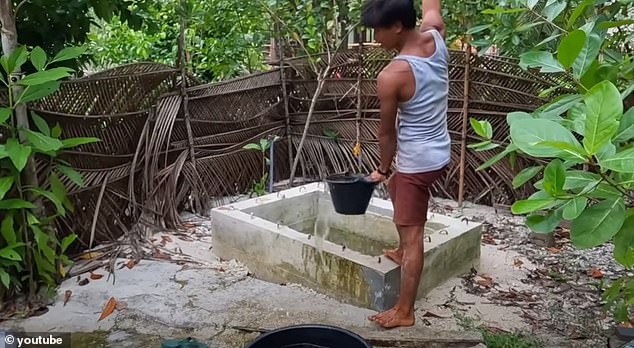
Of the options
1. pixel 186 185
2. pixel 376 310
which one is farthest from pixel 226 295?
pixel 186 185

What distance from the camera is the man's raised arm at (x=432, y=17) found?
2.52 m

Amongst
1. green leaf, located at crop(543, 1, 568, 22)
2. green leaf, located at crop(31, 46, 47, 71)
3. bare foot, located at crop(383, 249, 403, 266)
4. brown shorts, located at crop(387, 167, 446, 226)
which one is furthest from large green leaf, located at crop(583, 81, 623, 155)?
green leaf, located at crop(31, 46, 47, 71)

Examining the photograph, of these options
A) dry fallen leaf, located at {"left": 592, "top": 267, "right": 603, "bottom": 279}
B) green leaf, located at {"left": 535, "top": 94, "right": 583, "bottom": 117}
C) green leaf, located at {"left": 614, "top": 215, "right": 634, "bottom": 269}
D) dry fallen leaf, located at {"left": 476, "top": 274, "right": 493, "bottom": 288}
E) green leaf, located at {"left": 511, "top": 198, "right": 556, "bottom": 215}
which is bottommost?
dry fallen leaf, located at {"left": 592, "top": 267, "right": 603, "bottom": 279}

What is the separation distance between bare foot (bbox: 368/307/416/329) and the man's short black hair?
125 centimetres

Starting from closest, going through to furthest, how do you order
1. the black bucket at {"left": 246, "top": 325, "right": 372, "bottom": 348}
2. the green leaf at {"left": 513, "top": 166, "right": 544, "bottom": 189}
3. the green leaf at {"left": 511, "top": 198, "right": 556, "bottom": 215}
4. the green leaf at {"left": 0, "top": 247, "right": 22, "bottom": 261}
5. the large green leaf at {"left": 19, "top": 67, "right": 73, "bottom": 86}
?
the green leaf at {"left": 511, "top": 198, "right": 556, "bottom": 215} < the green leaf at {"left": 513, "top": 166, "right": 544, "bottom": 189} < the black bucket at {"left": 246, "top": 325, "right": 372, "bottom": 348} < the large green leaf at {"left": 19, "top": 67, "right": 73, "bottom": 86} < the green leaf at {"left": 0, "top": 247, "right": 22, "bottom": 261}

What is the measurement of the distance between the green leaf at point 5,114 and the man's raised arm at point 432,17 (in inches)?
72.4

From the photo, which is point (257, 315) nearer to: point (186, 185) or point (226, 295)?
point (226, 295)

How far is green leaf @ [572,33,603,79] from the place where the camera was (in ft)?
4.48

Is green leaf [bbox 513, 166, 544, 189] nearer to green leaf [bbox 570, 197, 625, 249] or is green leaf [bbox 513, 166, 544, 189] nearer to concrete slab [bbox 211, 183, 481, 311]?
green leaf [bbox 570, 197, 625, 249]

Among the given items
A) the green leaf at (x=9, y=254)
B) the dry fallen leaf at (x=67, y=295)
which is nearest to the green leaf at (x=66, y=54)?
the green leaf at (x=9, y=254)

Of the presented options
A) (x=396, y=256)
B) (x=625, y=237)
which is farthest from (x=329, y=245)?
(x=625, y=237)

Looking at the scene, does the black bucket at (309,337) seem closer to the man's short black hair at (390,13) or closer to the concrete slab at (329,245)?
the concrete slab at (329,245)

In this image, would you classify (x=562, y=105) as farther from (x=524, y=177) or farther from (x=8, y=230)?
(x=8, y=230)

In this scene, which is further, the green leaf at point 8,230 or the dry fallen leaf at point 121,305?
the dry fallen leaf at point 121,305
